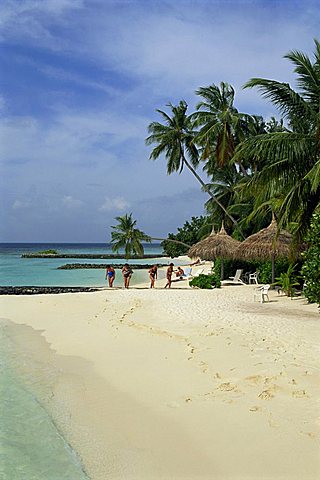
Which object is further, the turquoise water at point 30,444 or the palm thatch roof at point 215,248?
the palm thatch roof at point 215,248

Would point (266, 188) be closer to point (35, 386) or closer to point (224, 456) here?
point (35, 386)

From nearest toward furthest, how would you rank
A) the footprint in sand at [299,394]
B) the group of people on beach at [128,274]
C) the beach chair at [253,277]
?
1. the footprint in sand at [299,394]
2. the beach chair at [253,277]
3. the group of people on beach at [128,274]

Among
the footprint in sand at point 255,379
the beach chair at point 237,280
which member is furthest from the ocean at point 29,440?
the beach chair at point 237,280

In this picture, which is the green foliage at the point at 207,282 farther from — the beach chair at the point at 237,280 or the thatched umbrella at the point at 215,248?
the thatched umbrella at the point at 215,248

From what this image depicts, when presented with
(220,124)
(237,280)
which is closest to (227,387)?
(237,280)

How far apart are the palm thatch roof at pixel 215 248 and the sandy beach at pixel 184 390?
265 inches

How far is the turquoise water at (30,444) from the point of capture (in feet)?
12.5

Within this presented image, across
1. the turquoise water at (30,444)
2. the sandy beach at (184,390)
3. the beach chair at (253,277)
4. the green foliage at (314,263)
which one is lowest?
the turquoise water at (30,444)

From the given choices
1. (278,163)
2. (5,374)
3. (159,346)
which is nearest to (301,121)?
(278,163)

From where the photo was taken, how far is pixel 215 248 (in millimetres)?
17375

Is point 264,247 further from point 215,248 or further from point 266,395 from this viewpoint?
point 266,395

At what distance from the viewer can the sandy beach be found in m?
3.77

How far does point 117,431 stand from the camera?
440 centimetres

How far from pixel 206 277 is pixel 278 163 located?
7.26 meters
